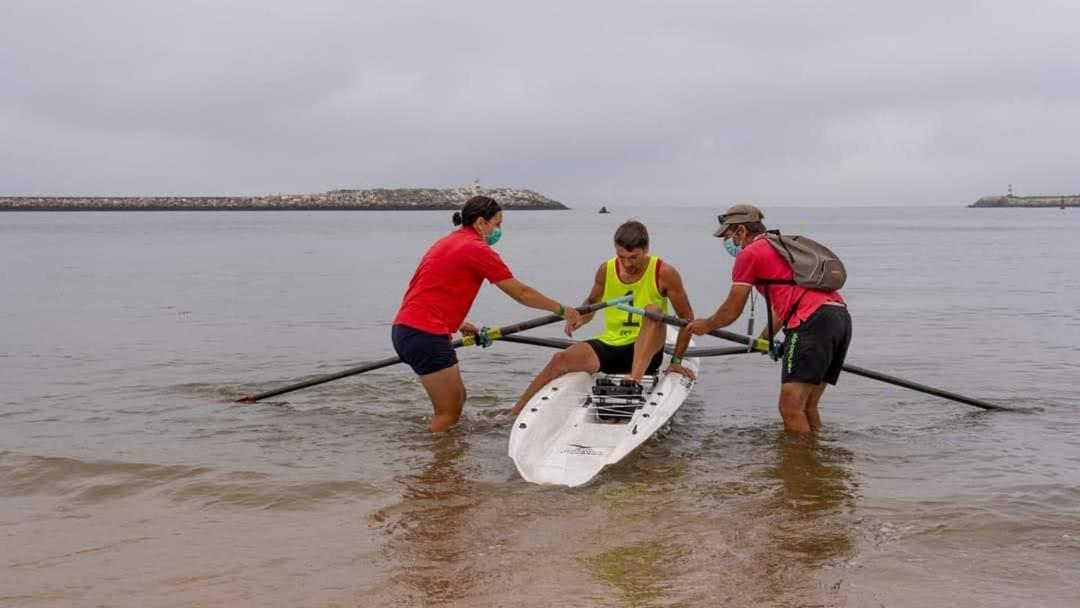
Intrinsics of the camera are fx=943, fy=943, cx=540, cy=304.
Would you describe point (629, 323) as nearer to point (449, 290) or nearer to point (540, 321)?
point (540, 321)

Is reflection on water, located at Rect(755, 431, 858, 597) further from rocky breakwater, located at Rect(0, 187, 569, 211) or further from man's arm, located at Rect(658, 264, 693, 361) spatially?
rocky breakwater, located at Rect(0, 187, 569, 211)

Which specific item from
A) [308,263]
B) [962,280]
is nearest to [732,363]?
[962,280]

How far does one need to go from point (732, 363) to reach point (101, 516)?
9.64 meters

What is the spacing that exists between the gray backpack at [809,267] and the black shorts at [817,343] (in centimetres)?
17

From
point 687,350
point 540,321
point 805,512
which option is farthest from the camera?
point 687,350

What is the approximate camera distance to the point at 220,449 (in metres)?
8.59

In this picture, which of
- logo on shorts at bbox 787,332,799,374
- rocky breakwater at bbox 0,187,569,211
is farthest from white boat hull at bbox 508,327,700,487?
rocky breakwater at bbox 0,187,569,211

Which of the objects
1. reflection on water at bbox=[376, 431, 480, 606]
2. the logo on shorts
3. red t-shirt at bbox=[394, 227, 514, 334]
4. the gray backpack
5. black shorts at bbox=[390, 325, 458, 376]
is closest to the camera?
reflection on water at bbox=[376, 431, 480, 606]

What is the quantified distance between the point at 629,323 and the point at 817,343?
6.69 ft

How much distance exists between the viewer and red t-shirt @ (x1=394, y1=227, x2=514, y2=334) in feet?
25.6

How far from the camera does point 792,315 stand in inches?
302

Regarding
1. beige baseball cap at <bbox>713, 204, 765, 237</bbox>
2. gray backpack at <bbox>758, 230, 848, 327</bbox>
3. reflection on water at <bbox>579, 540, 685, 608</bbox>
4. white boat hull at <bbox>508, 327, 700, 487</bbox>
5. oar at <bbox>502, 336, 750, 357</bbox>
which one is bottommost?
reflection on water at <bbox>579, 540, 685, 608</bbox>

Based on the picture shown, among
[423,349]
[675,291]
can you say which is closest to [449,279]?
[423,349]

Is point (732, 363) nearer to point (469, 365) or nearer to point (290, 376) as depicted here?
point (469, 365)
